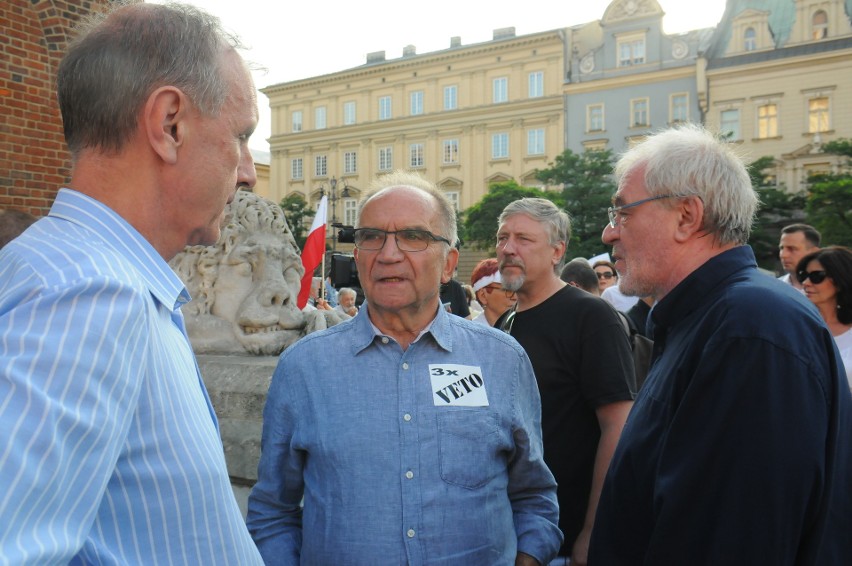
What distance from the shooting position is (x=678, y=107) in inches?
1735

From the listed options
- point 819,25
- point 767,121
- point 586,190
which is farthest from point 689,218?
point 819,25

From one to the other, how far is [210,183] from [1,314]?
40 centimetres

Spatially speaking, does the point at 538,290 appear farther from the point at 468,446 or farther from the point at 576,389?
the point at 468,446

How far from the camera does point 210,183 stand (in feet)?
3.76

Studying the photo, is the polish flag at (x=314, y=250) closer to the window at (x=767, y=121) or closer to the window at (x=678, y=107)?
the window at (x=767, y=121)

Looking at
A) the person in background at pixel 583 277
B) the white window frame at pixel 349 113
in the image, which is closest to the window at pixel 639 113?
the white window frame at pixel 349 113

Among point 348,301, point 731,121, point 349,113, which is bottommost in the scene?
point 348,301

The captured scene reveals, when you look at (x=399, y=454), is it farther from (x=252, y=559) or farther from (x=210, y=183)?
(x=210, y=183)

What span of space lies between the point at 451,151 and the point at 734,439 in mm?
51034

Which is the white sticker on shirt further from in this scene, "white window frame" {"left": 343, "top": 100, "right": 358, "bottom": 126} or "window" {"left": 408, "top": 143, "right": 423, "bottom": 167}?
"white window frame" {"left": 343, "top": 100, "right": 358, "bottom": 126}

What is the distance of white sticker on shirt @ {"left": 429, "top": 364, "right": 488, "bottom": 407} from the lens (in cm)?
199

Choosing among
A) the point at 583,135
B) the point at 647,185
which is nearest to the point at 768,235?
the point at 583,135

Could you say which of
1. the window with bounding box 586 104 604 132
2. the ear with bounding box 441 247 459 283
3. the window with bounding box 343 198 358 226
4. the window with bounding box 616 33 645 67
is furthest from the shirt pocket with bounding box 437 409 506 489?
the window with bounding box 343 198 358 226

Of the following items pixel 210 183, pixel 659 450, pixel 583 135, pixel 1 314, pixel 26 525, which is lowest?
pixel 659 450
